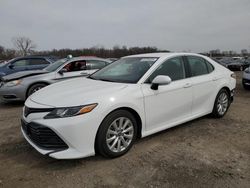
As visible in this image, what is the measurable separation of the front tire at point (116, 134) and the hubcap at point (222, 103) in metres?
→ 2.48

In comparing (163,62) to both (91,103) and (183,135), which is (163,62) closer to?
(183,135)

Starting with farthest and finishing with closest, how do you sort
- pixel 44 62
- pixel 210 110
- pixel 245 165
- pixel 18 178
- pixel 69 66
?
pixel 44 62, pixel 69 66, pixel 210 110, pixel 245 165, pixel 18 178

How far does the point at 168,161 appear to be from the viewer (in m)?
3.43

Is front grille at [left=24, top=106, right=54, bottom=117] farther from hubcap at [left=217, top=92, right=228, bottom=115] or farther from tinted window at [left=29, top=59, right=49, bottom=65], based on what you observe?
tinted window at [left=29, top=59, right=49, bottom=65]

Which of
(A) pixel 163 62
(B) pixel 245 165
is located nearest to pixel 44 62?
(A) pixel 163 62

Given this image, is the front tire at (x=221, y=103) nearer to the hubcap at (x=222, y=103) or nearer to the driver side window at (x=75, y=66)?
the hubcap at (x=222, y=103)

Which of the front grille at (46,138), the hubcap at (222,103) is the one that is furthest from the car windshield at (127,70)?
the hubcap at (222,103)

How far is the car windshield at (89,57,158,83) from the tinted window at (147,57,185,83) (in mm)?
168

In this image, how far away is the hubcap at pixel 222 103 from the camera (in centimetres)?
528

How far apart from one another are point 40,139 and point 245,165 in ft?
8.99

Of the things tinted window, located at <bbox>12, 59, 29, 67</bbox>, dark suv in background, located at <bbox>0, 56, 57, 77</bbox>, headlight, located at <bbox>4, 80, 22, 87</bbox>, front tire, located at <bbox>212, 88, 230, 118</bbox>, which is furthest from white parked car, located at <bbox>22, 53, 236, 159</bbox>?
tinted window, located at <bbox>12, 59, 29, 67</bbox>

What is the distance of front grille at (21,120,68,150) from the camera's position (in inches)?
123

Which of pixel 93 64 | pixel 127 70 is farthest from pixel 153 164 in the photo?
pixel 93 64

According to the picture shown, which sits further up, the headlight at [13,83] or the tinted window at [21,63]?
the tinted window at [21,63]
